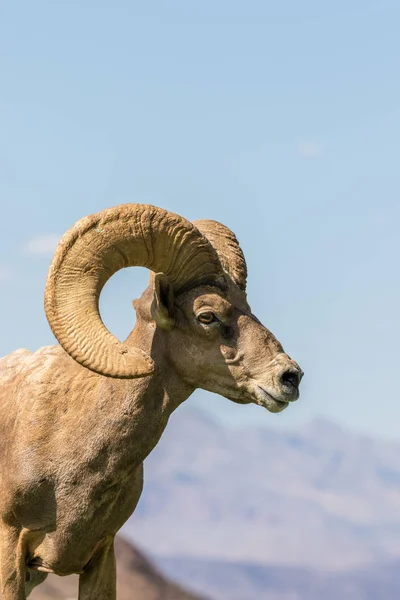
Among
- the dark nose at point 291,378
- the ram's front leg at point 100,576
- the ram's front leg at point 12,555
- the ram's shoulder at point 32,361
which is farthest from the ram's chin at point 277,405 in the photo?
the ram's front leg at point 12,555

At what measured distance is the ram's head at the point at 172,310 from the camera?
11688 millimetres

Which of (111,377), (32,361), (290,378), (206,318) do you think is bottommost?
(111,377)

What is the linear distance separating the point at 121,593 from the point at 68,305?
15637 mm

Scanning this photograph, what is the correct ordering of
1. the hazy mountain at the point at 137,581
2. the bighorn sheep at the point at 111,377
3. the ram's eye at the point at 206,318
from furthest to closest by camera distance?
the hazy mountain at the point at 137,581 < the ram's eye at the point at 206,318 < the bighorn sheep at the point at 111,377

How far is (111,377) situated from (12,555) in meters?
2.41

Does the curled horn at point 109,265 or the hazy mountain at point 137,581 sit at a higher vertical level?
the hazy mountain at point 137,581

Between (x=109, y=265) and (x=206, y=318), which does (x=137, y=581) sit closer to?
(x=206, y=318)

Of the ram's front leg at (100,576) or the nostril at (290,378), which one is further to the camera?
the ram's front leg at (100,576)

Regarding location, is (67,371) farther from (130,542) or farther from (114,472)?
(130,542)

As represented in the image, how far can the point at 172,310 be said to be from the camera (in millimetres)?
12156

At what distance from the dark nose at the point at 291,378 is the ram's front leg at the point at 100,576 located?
2.76m

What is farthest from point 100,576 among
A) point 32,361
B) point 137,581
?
point 137,581

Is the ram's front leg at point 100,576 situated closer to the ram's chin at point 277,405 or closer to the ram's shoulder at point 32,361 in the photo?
the ram's shoulder at point 32,361

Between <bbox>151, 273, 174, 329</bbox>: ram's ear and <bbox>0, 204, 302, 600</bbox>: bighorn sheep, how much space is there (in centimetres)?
1
